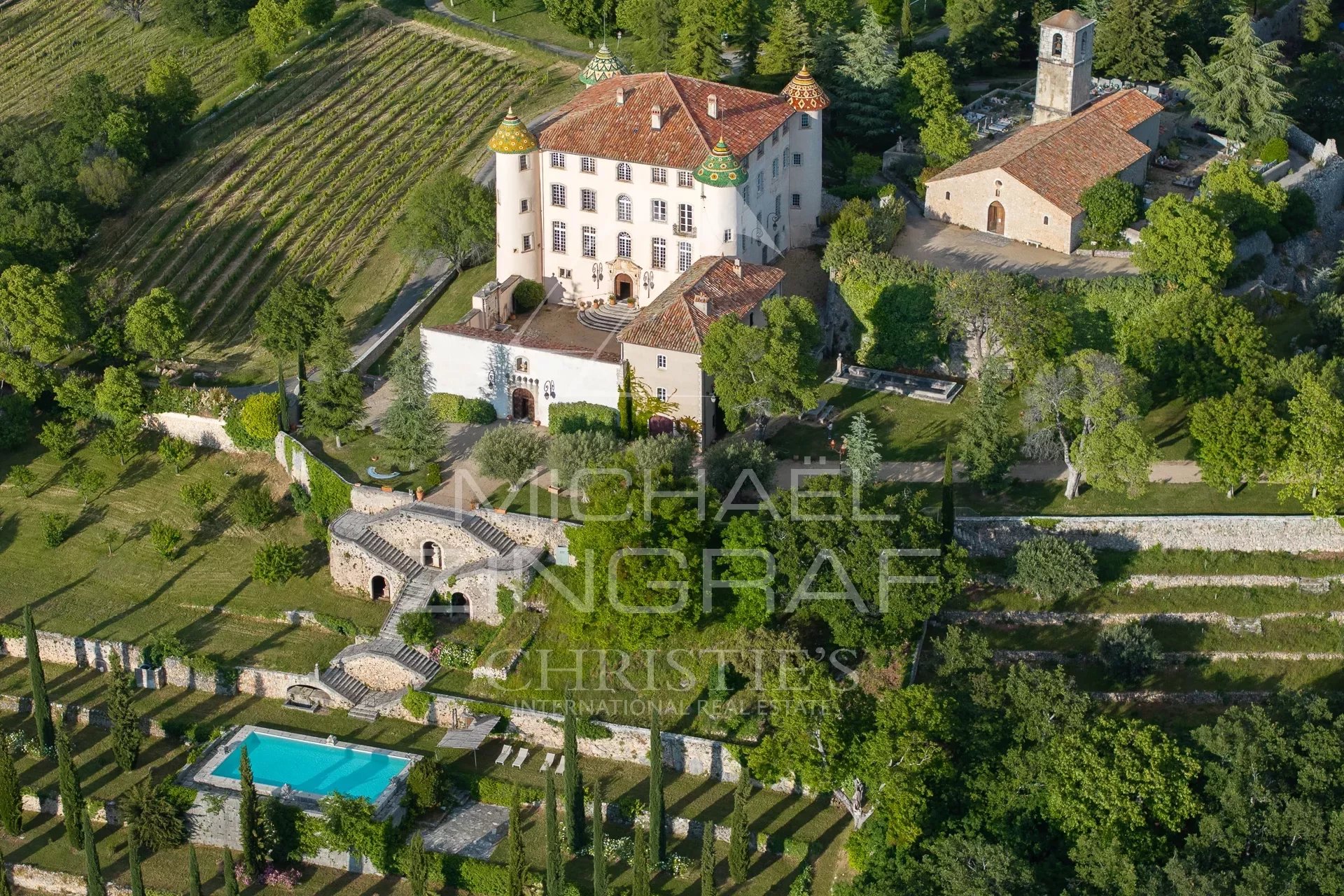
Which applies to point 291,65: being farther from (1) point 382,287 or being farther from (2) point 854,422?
(2) point 854,422

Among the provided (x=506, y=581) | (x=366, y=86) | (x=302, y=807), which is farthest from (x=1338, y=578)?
(x=366, y=86)

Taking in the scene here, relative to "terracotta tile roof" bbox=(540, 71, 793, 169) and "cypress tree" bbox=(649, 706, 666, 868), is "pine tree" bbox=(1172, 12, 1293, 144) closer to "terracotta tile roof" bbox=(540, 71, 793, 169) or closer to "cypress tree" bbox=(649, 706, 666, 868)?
"terracotta tile roof" bbox=(540, 71, 793, 169)

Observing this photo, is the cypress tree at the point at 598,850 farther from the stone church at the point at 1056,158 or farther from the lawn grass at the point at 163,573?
the stone church at the point at 1056,158

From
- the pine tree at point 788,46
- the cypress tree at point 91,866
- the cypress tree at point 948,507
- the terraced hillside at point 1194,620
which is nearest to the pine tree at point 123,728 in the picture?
the cypress tree at point 91,866

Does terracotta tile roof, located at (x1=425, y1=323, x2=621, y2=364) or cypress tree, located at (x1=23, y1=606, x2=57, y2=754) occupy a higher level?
terracotta tile roof, located at (x1=425, y1=323, x2=621, y2=364)

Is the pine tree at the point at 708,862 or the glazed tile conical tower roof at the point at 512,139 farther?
the glazed tile conical tower roof at the point at 512,139

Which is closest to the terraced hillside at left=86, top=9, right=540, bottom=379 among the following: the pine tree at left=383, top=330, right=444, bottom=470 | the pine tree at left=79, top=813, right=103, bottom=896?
the pine tree at left=383, top=330, right=444, bottom=470

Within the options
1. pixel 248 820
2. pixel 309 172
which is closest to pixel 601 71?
pixel 309 172
